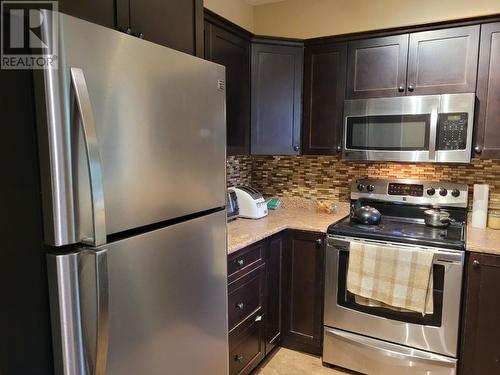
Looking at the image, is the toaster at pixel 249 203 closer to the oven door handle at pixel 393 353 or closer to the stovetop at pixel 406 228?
the stovetop at pixel 406 228


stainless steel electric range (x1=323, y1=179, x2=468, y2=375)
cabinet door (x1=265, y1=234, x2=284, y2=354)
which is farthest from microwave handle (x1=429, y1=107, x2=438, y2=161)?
cabinet door (x1=265, y1=234, x2=284, y2=354)

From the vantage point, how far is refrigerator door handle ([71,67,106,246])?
833 millimetres

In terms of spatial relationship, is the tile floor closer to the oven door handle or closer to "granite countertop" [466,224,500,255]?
the oven door handle

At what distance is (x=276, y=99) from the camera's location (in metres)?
2.60

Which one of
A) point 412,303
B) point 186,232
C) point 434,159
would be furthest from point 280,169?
point 186,232

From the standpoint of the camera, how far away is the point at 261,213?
2594mm

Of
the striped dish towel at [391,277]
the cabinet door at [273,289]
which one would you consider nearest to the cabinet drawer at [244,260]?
the cabinet door at [273,289]

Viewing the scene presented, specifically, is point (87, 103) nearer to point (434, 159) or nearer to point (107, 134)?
point (107, 134)

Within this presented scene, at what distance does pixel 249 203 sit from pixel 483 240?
4.78ft

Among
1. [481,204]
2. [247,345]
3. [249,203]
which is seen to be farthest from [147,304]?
[481,204]

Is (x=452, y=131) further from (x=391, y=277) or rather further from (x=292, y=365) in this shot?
(x=292, y=365)

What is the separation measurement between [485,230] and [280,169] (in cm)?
157

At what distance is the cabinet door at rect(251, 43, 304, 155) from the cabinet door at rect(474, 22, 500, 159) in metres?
1.13

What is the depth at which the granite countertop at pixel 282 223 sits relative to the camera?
2027 millimetres
